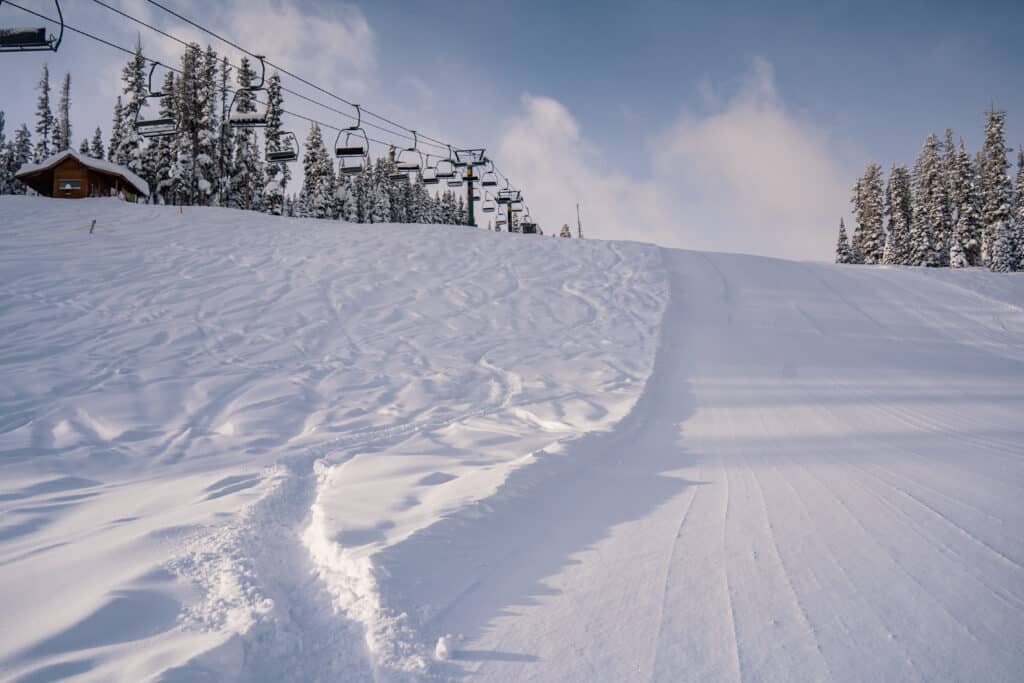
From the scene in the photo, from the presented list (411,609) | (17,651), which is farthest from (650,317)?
(17,651)

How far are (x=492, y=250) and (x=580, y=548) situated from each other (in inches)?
550

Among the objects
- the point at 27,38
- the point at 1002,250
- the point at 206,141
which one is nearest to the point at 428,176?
the point at 27,38

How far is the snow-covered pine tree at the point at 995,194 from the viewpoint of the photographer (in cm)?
3722

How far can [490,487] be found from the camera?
3637 mm

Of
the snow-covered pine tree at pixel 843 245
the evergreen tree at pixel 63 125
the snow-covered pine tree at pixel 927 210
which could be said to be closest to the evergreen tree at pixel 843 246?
the snow-covered pine tree at pixel 843 245

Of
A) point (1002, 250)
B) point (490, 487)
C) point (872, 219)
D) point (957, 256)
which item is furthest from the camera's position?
point (872, 219)

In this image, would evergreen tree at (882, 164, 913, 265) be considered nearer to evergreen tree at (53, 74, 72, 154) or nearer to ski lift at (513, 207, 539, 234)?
ski lift at (513, 207, 539, 234)

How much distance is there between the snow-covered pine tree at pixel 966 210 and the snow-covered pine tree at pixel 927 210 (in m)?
1.18

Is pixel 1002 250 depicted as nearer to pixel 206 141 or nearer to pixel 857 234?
pixel 857 234

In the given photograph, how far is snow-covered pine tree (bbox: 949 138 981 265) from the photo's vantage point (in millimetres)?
39312

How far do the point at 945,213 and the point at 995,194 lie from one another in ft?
14.0

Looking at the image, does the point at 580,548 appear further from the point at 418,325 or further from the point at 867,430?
the point at 418,325

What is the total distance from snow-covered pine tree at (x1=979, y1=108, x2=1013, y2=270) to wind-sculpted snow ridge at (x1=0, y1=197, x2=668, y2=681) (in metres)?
39.3

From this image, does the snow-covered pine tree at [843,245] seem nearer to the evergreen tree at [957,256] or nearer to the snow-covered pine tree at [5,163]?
the evergreen tree at [957,256]
